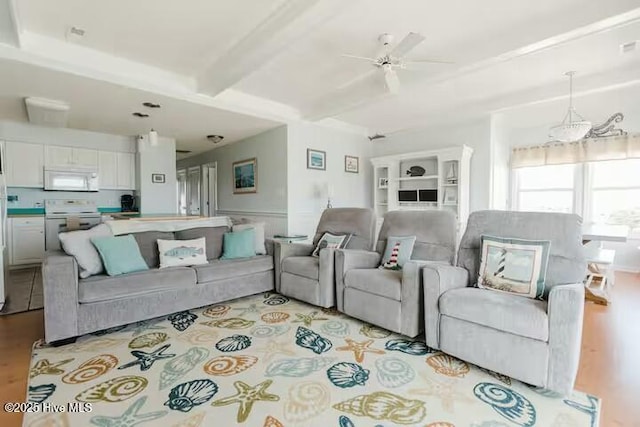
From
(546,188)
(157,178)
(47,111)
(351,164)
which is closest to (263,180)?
(351,164)

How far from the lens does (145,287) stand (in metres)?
2.69

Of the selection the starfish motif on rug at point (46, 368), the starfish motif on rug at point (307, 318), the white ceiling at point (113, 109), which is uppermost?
the white ceiling at point (113, 109)

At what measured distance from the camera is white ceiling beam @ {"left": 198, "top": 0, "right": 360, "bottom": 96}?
2.32 meters

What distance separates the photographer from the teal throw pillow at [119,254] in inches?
106

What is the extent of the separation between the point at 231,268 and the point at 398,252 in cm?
166

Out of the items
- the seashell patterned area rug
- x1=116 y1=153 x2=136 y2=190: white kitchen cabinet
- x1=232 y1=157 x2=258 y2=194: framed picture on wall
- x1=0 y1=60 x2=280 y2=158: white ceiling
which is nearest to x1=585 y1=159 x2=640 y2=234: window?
the seashell patterned area rug

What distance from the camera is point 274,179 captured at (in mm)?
5379

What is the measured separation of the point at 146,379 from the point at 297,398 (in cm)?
93

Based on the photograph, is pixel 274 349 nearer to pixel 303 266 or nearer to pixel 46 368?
pixel 303 266

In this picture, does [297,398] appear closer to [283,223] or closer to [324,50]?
[324,50]

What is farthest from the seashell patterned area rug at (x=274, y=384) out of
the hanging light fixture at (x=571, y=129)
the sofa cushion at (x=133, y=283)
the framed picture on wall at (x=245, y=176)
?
the framed picture on wall at (x=245, y=176)

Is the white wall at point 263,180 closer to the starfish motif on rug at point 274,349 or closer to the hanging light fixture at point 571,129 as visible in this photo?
the starfish motif on rug at point 274,349

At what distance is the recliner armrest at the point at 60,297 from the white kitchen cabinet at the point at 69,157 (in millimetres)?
3949

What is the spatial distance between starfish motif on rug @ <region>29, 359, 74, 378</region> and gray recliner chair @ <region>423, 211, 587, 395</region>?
243cm
